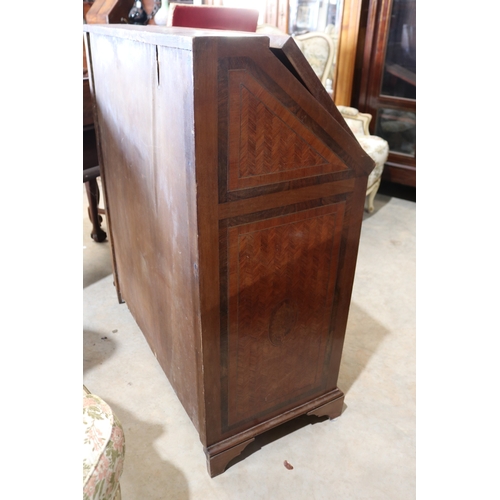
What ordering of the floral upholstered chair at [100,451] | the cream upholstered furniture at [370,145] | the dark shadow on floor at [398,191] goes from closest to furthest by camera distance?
the floral upholstered chair at [100,451] < the cream upholstered furniture at [370,145] < the dark shadow on floor at [398,191]

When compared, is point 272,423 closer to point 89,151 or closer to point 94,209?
point 89,151

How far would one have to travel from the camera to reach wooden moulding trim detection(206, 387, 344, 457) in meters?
1.46

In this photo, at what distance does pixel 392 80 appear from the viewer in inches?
144

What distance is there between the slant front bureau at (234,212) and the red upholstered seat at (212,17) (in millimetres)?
289

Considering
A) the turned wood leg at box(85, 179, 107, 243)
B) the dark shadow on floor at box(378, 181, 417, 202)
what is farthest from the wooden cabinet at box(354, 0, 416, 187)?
the turned wood leg at box(85, 179, 107, 243)

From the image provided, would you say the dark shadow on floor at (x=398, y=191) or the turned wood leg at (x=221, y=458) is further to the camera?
the dark shadow on floor at (x=398, y=191)

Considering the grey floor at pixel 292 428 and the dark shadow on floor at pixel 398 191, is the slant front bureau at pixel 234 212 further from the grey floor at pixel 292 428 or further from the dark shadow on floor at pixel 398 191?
the dark shadow on floor at pixel 398 191

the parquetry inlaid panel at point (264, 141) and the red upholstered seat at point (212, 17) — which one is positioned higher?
the red upholstered seat at point (212, 17)

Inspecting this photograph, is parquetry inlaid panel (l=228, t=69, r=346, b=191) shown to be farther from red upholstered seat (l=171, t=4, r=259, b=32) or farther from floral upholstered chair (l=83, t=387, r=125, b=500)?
red upholstered seat (l=171, t=4, r=259, b=32)

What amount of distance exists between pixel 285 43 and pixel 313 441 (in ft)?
4.24

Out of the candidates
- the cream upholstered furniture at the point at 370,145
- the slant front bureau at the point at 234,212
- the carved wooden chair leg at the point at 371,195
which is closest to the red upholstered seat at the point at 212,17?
the slant front bureau at the point at 234,212

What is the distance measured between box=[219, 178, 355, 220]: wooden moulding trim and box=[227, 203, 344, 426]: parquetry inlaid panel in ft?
0.14

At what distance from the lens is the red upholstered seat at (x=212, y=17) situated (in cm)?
164

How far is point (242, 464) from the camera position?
5.04 ft
